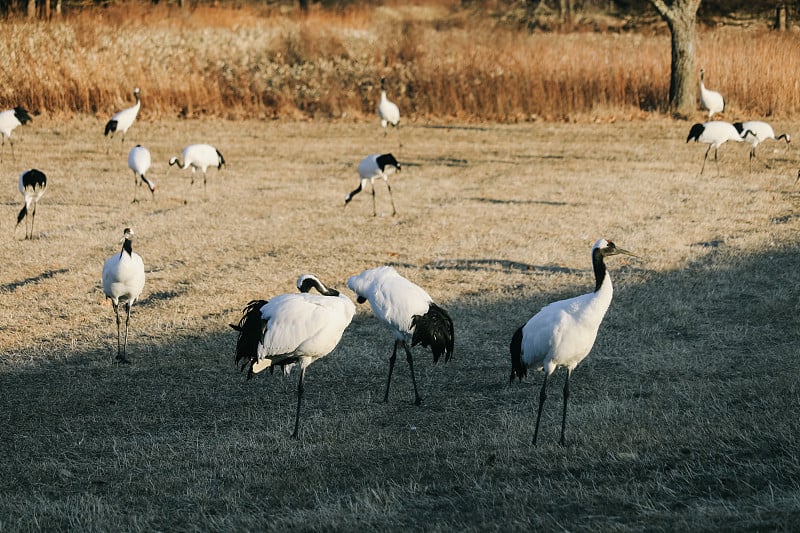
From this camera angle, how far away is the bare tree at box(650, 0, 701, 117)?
73.6 ft

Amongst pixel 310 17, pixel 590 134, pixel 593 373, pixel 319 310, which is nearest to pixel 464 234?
pixel 593 373

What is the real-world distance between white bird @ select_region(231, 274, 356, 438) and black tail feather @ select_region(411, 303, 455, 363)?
0.55 meters

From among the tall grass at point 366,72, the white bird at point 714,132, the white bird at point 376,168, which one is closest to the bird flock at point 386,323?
the white bird at point 376,168

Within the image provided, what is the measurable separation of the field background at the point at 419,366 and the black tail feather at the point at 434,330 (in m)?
0.47

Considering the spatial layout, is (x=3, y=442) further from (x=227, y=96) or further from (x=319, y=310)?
(x=227, y=96)

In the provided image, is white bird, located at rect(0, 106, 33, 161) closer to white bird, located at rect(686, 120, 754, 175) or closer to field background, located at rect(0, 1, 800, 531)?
field background, located at rect(0, 1, 800, 531)

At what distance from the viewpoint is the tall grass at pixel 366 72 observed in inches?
925

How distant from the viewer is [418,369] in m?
8.27

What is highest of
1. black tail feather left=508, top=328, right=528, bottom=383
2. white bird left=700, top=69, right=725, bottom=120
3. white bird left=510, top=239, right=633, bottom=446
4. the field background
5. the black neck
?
the black neck

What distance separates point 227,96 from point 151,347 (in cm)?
1727

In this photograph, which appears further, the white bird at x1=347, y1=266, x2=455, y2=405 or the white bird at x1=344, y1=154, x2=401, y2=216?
the white bird at x1=344, y1=154, x2=401, y2=216

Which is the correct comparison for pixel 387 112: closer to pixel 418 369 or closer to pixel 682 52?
pixel 682 52

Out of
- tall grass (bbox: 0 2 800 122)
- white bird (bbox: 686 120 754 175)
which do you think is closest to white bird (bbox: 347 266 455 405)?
white bird (bbox: 686 120 754 175)

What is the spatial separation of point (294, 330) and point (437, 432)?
125 centimetres
